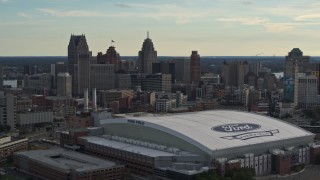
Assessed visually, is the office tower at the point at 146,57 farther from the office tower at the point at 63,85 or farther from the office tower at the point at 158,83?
the office tower at the point at 63,85

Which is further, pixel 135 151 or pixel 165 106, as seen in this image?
pixel 165 106

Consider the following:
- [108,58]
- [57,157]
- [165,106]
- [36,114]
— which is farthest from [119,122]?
[108,58]

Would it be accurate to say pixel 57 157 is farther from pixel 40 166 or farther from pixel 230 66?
pixel 230 66

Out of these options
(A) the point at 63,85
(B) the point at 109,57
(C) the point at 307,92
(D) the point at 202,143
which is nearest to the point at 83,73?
(A) the point at 63,85

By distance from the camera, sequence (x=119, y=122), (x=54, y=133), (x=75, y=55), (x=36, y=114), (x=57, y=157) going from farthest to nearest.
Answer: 1. (x=75, y=55)
2. (x=36, y=114)
3. (x=54, y=133)
4. (x=119, y=122)
5. (x=57, y=157)

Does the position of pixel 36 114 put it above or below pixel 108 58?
below

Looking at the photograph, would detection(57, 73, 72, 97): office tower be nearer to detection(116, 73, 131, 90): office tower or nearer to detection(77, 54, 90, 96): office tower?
detection(77, 54, 90, 96): office tower

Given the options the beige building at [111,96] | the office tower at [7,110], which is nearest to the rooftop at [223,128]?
the office tower at [7,110]
